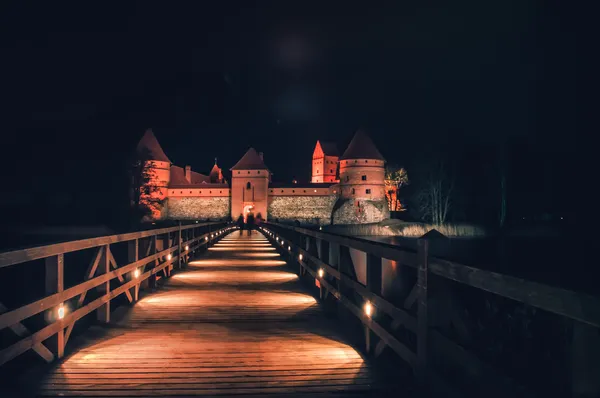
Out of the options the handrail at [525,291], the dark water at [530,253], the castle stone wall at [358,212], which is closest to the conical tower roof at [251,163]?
the castle stone wall at [358,212]

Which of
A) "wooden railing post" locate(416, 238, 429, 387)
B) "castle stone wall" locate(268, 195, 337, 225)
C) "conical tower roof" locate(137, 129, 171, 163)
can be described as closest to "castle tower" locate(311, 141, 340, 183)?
"castle stone wall" locate(268, 195, 337, 225)

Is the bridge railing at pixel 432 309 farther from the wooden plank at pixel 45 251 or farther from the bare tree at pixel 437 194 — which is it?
the bare tree at pixel 437 194

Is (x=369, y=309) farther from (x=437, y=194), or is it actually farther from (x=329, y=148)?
(x=329, y=148)

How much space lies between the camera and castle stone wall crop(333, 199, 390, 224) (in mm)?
62938

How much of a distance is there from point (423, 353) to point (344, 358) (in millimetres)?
1217

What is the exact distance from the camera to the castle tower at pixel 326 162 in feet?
299

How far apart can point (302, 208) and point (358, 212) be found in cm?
686

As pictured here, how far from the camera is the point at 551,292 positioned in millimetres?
1951

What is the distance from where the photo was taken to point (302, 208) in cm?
6419

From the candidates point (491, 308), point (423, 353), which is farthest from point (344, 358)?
point (491, 308)

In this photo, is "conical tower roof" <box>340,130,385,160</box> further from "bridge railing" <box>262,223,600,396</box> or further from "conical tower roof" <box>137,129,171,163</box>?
"bridge railing" <box>262,223,600,396</box>

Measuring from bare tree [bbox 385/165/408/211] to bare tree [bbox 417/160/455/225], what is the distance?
11.7 metres

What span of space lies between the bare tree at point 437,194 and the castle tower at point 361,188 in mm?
7418

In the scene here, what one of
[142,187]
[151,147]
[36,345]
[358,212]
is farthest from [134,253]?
[151,147]
